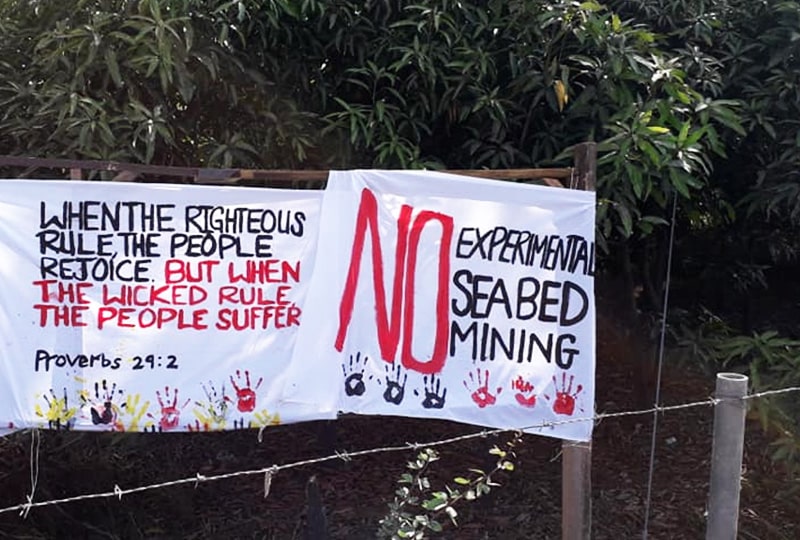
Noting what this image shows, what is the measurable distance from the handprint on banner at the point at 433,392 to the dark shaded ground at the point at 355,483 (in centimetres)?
128

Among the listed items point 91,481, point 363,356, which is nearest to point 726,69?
point 363,356

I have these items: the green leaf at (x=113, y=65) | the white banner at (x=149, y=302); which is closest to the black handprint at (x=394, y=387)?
the white banner at (x=149, y=302)

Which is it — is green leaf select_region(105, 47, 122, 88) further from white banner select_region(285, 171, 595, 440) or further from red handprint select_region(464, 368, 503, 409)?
red handprint select_region(464, 368, 503, 409)

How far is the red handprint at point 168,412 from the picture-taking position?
3123 millimetres

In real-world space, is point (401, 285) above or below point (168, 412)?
above

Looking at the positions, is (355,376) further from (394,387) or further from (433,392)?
(433,392)

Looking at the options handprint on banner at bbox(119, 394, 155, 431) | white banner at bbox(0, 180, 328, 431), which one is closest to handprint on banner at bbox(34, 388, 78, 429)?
white banner at bbox(0, 180, 328, 431)

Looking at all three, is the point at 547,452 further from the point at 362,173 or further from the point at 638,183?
the point at 362,173

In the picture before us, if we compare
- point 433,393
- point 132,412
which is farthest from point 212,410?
point 433,393

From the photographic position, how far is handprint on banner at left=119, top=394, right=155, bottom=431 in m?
3.09

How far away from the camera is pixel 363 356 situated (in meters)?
3.22

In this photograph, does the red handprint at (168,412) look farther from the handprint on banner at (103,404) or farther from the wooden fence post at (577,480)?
the wooden fence post at (577,480)

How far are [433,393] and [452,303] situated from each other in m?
0.33

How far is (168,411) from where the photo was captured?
3.13 meters
